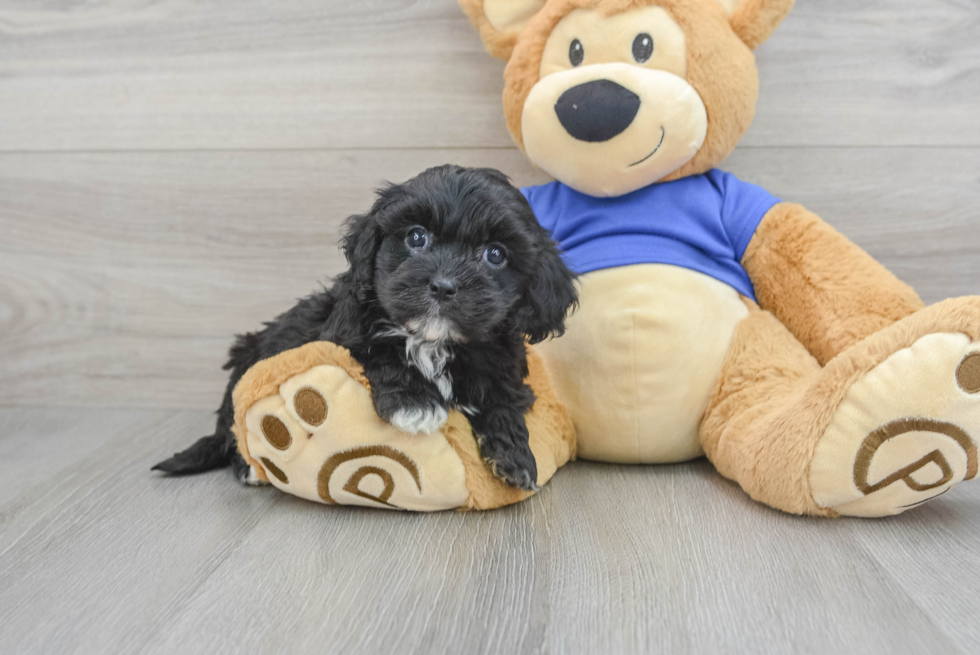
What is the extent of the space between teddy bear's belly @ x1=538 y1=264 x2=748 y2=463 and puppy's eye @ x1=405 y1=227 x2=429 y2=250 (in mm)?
412

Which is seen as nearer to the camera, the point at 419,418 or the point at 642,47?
the point at 419,418

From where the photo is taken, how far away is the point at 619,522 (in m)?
1.15

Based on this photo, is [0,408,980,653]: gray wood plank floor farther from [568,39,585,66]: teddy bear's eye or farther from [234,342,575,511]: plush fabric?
[568,39,585,66]: teddy bear's eye

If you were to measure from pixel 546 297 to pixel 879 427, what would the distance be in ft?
1.81

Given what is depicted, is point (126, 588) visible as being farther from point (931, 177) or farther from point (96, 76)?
point (931, 177)

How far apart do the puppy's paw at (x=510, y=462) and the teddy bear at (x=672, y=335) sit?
0.09 feet

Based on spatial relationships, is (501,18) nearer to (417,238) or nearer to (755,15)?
(755,15)

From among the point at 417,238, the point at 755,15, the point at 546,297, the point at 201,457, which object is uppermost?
the point at 755,15

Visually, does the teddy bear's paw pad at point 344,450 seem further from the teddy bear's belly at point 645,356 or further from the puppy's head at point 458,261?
the teddy bear's belly at point 645,356

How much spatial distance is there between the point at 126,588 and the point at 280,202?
105cm

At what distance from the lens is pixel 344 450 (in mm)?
1116

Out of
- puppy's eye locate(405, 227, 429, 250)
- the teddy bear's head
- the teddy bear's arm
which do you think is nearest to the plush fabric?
puppy's eye locate(405, 227, 429, 250)

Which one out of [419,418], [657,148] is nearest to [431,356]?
[419,418]

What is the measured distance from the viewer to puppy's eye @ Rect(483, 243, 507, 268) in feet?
3.50
